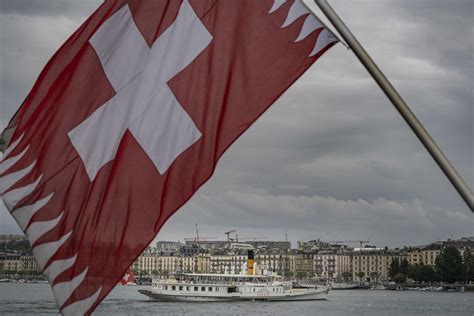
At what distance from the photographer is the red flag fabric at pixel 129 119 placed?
4.90m

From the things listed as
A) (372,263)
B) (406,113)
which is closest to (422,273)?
(372,263)

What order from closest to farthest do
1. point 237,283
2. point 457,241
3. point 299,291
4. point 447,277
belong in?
point 237,283
point 299,291
point 447,277
point 457,241

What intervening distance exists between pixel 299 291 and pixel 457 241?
402 ft

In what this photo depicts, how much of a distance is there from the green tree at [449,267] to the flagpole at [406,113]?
154 meters

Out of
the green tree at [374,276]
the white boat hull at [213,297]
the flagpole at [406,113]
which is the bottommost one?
the white boat hull at [213,297]

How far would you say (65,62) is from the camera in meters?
5.41

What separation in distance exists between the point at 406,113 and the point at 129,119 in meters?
1.71

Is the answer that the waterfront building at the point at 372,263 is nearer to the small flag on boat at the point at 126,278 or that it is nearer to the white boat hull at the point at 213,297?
the white boat hull at the point at 213,297

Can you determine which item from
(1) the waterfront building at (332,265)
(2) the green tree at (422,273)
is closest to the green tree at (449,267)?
(2) the green tree at (422,273)

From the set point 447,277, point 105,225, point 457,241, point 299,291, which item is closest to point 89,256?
point 105,225

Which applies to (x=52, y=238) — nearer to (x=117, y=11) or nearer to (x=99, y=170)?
(x=99, y=170)

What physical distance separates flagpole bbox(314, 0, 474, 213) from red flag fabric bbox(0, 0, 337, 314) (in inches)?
18.0

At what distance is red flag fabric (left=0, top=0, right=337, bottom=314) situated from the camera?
16.1 ft

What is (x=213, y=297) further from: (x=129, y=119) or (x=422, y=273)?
(x=422, y=273)
